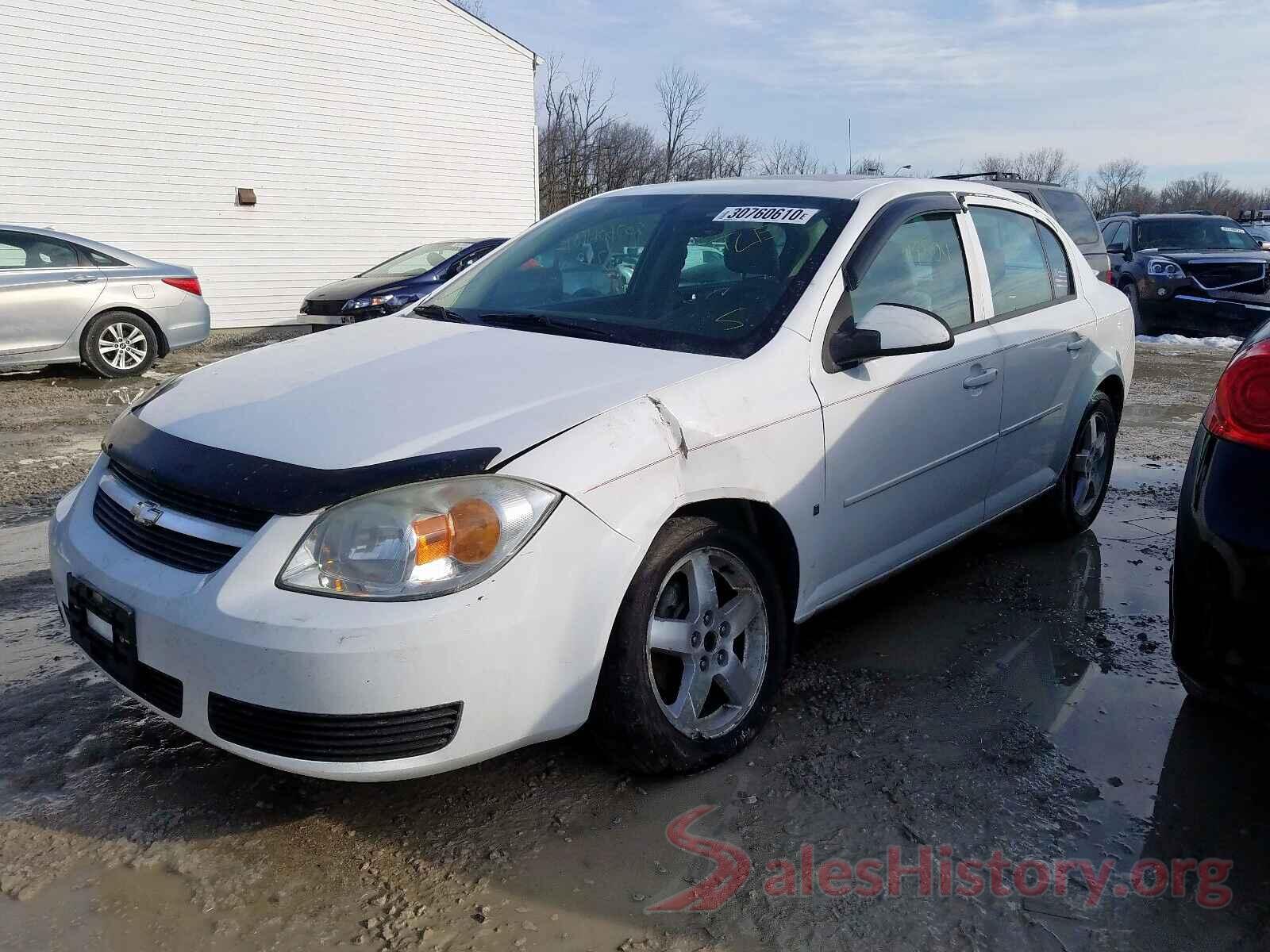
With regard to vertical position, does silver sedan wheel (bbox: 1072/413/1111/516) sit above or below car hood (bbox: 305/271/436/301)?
A: below

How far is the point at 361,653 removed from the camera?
7.18 feet

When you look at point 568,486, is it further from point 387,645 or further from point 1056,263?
point 1056,263

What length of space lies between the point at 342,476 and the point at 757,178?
2421 millimetres

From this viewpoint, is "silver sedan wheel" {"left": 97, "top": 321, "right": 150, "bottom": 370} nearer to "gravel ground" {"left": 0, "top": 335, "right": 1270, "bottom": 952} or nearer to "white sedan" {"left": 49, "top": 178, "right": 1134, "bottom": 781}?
"gravel ground" {"left": 0, "top": 335, "right": 1270, "bottom": 952}

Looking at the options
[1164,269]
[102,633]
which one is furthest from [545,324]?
[1164,269]

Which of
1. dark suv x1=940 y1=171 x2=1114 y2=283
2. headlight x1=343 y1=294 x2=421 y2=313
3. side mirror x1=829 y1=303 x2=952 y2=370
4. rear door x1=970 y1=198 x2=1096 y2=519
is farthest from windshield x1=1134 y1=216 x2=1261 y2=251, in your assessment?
side mirror x1=829 y1=303 x2=952 y2=370

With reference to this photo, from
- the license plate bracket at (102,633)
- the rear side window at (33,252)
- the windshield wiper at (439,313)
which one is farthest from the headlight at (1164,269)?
the license plate bracket at (102,633)

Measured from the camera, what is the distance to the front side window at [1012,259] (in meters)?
4.13

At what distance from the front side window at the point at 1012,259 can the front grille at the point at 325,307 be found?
9.17 m

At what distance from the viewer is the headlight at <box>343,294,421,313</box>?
11922 millimetres

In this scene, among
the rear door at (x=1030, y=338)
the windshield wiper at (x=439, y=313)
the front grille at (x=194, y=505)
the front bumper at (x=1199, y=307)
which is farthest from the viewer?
the front bumper at (x=1199, y=307)

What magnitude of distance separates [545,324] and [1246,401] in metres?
1.99

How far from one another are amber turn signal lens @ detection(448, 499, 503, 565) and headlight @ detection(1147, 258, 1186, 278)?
13.7 m

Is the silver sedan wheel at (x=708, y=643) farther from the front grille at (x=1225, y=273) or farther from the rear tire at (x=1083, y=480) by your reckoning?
the front grille at (x=1225, y=273)
